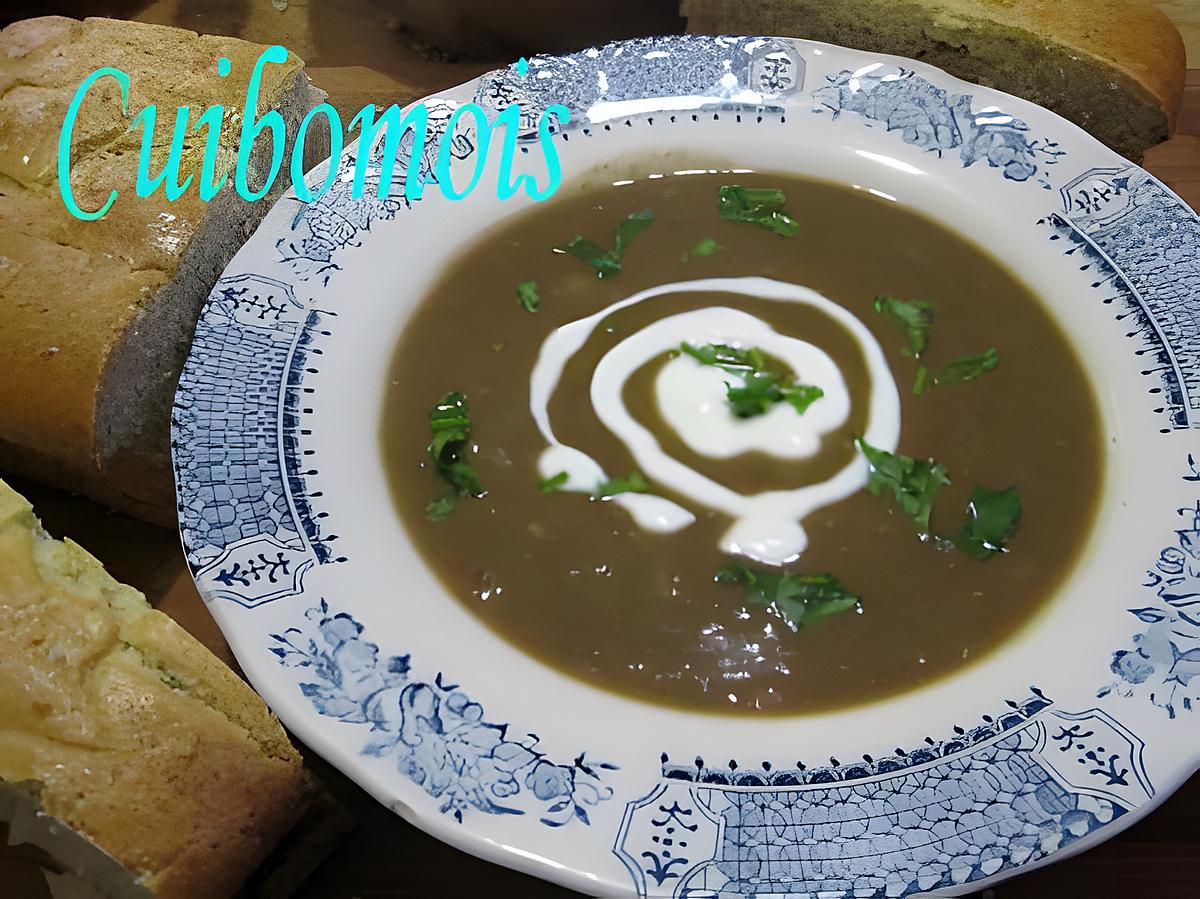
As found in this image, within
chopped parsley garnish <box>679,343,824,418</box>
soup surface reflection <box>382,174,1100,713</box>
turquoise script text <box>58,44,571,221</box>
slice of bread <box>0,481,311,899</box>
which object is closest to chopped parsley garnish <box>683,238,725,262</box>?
soup surface reflection <box>382,174,1100,713</box>

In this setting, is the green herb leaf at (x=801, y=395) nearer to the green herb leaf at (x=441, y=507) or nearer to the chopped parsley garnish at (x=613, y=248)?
the chopped parsley garnish at (x=613, y=248)

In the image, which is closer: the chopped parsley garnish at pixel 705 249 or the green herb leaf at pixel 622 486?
the green herb leaf at pixel 622 486

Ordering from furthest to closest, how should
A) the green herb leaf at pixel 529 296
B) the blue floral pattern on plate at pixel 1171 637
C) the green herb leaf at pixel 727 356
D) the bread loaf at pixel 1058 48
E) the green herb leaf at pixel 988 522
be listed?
the bread loaf at pixel 1058 48
the green herb leaf at pixel 529 296
the green herb leaf at pixel 727 356
the green herb leaf at pixel 988 522
the blue floral pattern on plate at pixel 1171 637

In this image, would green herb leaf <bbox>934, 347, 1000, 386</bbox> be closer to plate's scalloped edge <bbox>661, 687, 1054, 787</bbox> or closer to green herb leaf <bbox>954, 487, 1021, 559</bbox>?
green herb leaf <bbox>954, 487, 1021, 559</bbox>

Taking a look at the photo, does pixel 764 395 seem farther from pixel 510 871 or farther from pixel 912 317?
pixel 510 871

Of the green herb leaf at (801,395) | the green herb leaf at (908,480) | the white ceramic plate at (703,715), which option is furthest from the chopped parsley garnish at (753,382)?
the white ceramic plate at (703,715)

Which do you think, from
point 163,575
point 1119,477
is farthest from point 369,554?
point 1119,477
